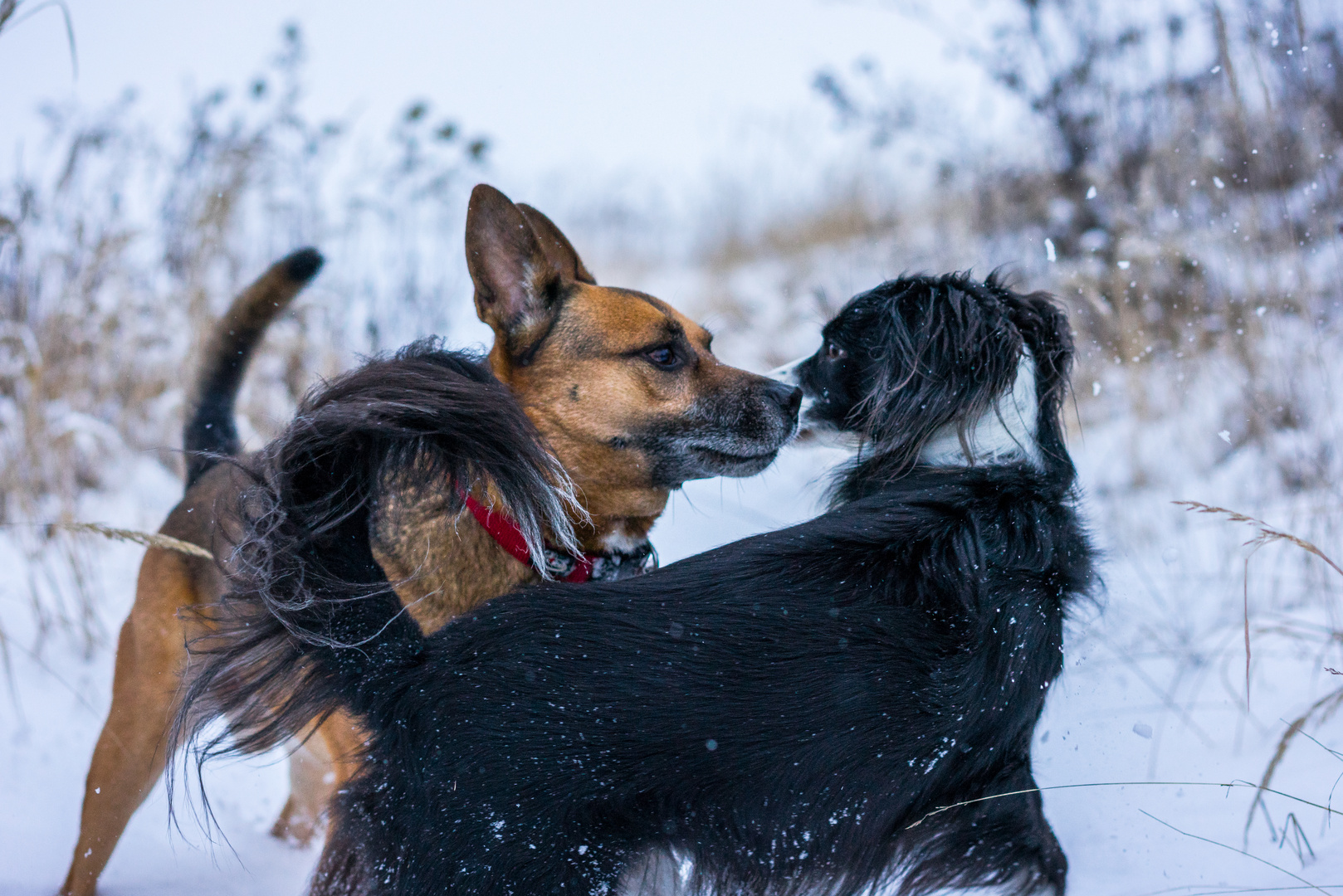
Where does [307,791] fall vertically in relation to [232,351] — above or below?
below

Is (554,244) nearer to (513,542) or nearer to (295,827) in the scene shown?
(513,542)

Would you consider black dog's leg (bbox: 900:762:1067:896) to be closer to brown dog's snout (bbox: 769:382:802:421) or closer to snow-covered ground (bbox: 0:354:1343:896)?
snow-covered ground (bbox: 0:354:1343:896)

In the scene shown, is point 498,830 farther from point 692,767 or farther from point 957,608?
point 957,608

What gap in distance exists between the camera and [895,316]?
252 cm

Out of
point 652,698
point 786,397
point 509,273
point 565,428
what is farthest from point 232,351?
point 652,698

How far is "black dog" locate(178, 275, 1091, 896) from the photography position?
1.47 meters

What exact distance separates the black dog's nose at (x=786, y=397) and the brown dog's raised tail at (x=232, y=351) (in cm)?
139

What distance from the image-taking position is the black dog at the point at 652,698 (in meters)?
1.47

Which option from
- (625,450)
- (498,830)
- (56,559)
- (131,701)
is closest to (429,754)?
(498,830)

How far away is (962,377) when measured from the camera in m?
2.36

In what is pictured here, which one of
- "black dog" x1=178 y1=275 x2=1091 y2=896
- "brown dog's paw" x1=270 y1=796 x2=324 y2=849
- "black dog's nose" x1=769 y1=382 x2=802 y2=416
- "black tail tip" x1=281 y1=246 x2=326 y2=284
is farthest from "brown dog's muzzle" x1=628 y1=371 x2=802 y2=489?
"brown dog's paw" x1=270 y1=796 x2=324 y2=849

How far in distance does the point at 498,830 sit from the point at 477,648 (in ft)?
0.97

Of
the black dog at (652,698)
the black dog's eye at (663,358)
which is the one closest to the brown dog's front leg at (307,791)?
the black dog at (652,698)

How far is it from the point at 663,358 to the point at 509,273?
0.47 meters
